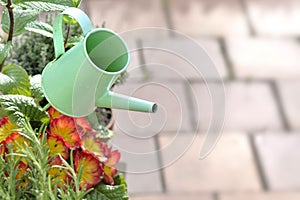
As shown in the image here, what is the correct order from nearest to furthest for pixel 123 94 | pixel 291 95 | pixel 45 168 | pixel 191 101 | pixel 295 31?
pixel 45 168
pixel 123 94
pixel 191 101
pixel 291 95
pixel 295 31

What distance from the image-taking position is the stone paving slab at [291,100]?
2424mm

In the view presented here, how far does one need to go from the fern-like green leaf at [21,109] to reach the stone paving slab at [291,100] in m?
1.53

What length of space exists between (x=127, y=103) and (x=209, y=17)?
1840 mm

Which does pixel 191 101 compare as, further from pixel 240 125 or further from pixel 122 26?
pixel 122 26

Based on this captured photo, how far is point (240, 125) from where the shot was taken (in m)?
2.38

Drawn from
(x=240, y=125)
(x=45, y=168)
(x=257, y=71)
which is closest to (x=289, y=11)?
(x=257, y=71)

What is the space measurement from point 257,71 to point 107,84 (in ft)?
5.63

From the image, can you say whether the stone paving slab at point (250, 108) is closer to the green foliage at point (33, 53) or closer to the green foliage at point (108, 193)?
the green foliage at point (33, 53)

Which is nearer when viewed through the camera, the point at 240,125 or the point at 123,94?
the point at 123,94

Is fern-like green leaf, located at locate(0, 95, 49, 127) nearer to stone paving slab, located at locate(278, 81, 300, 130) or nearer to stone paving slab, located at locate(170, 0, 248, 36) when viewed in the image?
stone paving slab, located at locate(278, 81, 300, 130)

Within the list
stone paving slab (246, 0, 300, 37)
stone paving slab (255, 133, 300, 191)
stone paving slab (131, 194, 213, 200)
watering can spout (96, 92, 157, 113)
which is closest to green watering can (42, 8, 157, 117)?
watering can spout (96, 92, 157, 113)

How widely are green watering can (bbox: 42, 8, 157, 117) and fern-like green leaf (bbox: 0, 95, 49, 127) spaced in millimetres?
75

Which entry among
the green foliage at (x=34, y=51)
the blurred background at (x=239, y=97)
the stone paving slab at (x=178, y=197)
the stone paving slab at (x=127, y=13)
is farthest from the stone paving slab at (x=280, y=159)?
the green foliage at (x=34, y=51)

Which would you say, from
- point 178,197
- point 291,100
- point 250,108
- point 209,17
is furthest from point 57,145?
point 209,17
